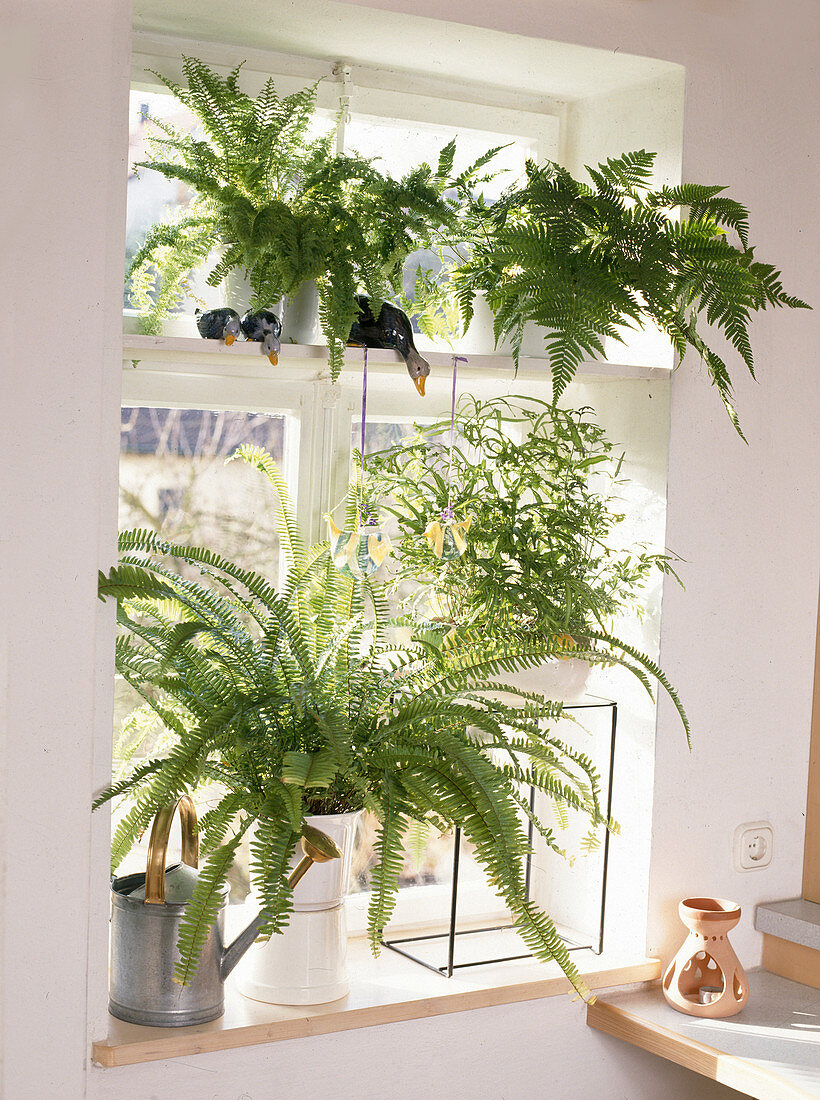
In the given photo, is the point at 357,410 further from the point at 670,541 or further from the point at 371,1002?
the point at 371,1002

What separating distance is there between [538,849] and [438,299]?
1.02m

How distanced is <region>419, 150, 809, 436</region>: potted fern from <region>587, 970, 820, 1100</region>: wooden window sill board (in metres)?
0.91

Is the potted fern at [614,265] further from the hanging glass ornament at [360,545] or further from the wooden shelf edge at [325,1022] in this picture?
the wooden shelf edge at [325,1022]

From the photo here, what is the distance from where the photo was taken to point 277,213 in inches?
67.7

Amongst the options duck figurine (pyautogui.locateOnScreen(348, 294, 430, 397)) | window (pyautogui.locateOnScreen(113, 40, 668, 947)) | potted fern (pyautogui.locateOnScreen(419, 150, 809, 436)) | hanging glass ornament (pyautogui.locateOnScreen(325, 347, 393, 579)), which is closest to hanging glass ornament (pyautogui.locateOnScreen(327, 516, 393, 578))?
hanging glass ornament (pyautogui.locateOnScreen(325, 347, 393, 579))

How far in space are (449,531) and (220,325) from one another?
1.56 feet

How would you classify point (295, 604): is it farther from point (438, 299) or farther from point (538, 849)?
point (538, 849)

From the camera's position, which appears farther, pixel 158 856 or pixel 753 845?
pixel 753 845

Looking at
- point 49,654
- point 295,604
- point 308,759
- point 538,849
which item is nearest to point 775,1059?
point 538,849

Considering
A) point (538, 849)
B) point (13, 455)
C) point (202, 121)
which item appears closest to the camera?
point (13, 455)

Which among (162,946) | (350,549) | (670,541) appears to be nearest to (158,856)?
(162,946)

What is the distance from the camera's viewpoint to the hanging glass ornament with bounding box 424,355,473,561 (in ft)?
6.06

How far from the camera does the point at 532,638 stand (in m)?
1.89

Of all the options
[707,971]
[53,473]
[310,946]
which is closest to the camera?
[53,473]
